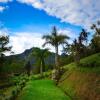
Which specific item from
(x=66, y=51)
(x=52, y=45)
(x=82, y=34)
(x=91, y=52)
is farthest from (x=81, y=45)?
(x=91, y=52)

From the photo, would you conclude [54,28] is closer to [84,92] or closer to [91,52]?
[91,52]

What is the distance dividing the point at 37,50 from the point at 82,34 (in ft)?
87.7

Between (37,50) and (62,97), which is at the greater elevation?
(37,50)

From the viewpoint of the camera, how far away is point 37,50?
76875 mm

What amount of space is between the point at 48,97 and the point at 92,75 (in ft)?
20.0

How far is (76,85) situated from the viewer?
1362 inches

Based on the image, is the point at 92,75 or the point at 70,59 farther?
the point at 70,59

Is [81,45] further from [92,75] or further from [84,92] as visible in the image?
[84,92]

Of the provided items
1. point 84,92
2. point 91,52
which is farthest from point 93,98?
point 91,52

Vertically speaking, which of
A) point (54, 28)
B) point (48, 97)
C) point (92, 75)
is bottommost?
point (48, 97)

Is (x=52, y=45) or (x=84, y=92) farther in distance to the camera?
(x=52, y=45)

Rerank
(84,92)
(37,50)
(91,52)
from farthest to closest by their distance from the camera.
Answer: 1. (37,50)
2. (91,52)
3. (84,92)

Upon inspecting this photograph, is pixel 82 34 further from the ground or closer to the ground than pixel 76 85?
further from the ground

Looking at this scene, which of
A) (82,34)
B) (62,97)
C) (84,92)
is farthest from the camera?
(82,34)
